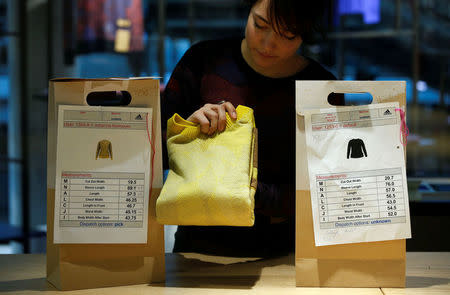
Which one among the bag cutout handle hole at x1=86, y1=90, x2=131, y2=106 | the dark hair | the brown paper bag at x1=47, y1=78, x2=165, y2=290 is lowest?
the brown paper bag at x1=47, y1=78, x2=165, y2=290

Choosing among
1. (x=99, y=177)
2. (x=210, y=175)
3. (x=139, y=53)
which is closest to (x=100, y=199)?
(x=99, y=177)

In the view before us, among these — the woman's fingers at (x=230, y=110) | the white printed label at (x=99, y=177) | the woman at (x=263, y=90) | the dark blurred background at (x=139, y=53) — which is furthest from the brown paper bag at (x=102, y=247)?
the dark blurred background at (x=139, y=53)

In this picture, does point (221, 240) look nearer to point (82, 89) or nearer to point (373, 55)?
point (82, 89)

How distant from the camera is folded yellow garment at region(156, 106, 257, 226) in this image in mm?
813

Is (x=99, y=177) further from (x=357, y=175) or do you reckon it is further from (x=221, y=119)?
(x=357, y=175)

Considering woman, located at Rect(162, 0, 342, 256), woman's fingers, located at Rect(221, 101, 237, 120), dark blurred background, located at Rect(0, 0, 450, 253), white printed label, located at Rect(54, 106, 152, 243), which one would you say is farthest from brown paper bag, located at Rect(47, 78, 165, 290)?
dark blurred background, located at Rect(0, 0, 450, 253)

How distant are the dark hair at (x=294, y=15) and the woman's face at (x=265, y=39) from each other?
0.01 m

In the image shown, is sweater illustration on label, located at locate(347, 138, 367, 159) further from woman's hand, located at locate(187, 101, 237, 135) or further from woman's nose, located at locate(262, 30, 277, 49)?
woman's nose, located at locate(262, 30, 277, 49)

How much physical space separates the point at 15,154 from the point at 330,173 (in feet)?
9.18

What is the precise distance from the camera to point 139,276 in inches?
36.0

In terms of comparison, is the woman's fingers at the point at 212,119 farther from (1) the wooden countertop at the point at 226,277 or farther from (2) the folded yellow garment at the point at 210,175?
(1) the wooden countertop at the point at 226,277

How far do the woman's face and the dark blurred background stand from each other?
67.8 inches

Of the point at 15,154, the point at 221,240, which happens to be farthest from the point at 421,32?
the point at 221,240

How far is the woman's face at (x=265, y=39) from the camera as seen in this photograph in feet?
3.53
